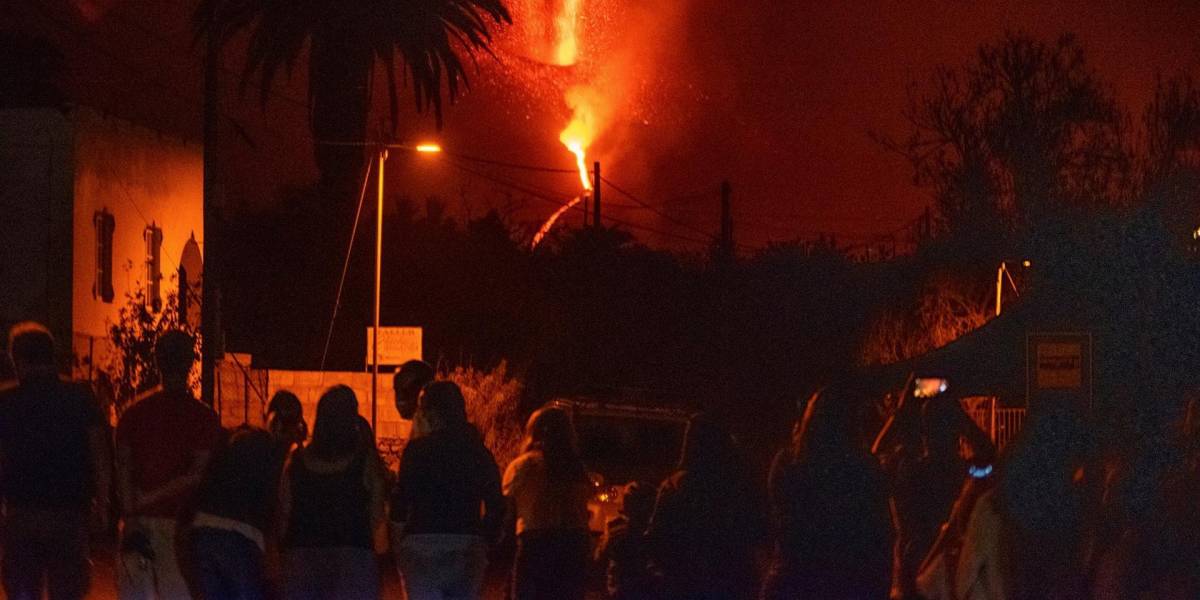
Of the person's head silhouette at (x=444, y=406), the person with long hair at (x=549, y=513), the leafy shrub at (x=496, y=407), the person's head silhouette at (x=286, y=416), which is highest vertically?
the person's head silhouette at (x=444, y=406)

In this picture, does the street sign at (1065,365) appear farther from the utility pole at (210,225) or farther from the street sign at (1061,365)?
the utility pole at (210,225)

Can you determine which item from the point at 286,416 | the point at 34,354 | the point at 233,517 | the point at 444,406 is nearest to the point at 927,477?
the point at 444,406

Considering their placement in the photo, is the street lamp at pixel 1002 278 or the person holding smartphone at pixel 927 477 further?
the street lamp at pixel 1002 278

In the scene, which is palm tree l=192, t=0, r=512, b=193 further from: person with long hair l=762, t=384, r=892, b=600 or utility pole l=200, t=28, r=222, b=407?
person with long hair l=762, t=384, r=892, b=600

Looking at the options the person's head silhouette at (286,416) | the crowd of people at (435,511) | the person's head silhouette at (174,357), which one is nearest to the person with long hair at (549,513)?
the crowd of people at (435,511)

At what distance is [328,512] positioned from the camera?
744 cm

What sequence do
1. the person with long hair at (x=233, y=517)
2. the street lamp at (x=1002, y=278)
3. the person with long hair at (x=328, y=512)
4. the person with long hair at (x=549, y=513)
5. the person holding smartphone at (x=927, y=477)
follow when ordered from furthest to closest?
1. the street lamp at (x=1002, y=278)
2. the person holding smartphone at (x=927, y=477)
3. the person with long hair at (x=549, y=513)
4. the person with long hair at (x=233, y=517)
5. the person with long hair at (x=328, y=512)

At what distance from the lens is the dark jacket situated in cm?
772

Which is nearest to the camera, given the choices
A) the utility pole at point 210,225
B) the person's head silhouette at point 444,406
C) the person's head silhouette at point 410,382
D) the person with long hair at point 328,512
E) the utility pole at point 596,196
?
the person with long hair at point 328,512

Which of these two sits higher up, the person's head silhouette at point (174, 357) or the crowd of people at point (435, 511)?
the person's head silhouette at point (174, 357)

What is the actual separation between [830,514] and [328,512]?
2279mm

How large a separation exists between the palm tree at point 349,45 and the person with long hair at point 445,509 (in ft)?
81.6

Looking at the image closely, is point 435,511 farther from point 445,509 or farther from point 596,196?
point 596,196

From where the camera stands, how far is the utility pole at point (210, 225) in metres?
24.4
